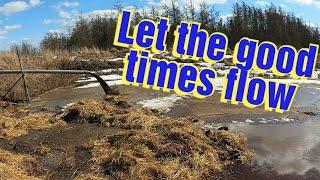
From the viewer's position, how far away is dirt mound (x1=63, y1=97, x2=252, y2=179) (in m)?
5.72

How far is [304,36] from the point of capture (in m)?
48.2

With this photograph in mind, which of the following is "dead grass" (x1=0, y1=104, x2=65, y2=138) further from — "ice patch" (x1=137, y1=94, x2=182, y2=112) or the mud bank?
"ice patch" (x1=137, y1=94, x2=182, y2=112)

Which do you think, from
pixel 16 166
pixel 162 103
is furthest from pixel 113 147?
pixel 162 103

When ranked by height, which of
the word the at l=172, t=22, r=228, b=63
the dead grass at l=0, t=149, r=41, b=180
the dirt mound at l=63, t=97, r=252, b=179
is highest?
the word the at l=172, t=22, r=228, b=63

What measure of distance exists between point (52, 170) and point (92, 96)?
585 centimetres

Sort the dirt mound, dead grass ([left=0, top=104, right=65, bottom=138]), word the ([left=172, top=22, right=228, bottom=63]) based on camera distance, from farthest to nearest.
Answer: word the ([left=172, top=22, right=228, bottom=63]) → dead grass ([left=0, top=104, right=65, bottom=138]) → the dirt mound

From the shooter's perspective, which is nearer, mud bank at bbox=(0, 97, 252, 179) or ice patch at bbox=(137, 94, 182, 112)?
mud bank at bbox=(0, 97, 252, 179)

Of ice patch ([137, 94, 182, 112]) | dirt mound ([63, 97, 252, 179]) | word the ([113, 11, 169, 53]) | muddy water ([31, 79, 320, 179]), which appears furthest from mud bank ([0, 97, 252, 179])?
word the ([113, 11, 169, 53])

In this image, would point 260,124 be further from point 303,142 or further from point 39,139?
point 39,139

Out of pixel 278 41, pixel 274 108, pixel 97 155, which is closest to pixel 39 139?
pixel 97 155

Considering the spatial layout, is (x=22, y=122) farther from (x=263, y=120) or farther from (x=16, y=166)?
(x=263, y=120)

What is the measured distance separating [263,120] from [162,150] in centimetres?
325

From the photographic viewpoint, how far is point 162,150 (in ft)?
20.9

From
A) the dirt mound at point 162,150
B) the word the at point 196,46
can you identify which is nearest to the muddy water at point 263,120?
the dirt mound at point 162,150
